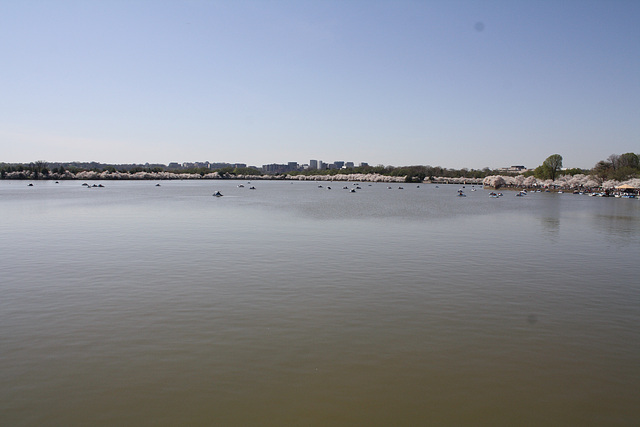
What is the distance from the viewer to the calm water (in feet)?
25.5

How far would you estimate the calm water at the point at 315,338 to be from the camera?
7.76m

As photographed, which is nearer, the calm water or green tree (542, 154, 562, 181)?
the calm water

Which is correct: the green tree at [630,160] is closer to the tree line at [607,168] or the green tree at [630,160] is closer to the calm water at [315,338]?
the tree line at [607,168]

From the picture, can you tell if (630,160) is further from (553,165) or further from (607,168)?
(553,165)

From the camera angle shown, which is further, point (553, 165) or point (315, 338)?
point (553, 165)

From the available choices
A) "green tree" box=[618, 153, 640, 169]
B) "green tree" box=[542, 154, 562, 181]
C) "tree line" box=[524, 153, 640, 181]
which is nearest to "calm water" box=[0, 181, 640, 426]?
"tree line" box=[524, 153, 640, 181]

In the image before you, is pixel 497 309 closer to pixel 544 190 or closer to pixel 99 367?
pixel 99 367

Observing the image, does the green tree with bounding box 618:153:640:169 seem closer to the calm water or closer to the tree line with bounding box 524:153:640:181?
the tree line with bounding box 524:153:640:181

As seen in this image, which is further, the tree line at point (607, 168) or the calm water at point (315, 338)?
the tree line at point (607, 168)

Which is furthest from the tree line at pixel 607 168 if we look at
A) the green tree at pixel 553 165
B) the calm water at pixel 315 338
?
the calm water at pixel 315 338

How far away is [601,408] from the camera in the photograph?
7.93m

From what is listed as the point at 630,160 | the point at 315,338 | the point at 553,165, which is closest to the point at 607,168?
the point at 630,160

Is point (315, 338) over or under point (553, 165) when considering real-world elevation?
under

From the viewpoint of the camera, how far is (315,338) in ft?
35.3
